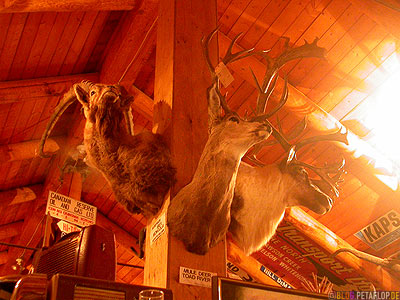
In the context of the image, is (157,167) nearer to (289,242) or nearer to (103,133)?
(103,133)

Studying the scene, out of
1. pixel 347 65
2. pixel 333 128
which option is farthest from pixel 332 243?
pixel 347 65

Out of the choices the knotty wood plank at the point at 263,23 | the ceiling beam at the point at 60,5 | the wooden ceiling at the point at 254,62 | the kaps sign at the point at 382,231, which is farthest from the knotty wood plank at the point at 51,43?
the kaps sign at the point at 382,231

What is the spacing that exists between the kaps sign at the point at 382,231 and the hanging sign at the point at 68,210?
8.20 feet

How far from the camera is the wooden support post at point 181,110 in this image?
5.77ft

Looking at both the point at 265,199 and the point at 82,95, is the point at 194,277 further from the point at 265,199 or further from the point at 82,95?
the point at 82,95

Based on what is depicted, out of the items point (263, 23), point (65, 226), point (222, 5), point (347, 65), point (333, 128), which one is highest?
point (222, 5)

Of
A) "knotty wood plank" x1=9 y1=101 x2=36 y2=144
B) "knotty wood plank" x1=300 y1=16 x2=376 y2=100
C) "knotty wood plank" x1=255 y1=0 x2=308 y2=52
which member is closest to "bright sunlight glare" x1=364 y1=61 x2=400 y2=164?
"knotty wood plank" x1=300 y1=16 x2=376 y2=100

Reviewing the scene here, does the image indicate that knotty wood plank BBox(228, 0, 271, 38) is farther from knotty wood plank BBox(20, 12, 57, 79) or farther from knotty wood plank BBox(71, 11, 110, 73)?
knotty wood plank BBox(20, 12, 57, 79)

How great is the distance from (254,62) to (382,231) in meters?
1.93

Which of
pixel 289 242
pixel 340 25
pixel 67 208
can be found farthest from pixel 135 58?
pixel 289 242

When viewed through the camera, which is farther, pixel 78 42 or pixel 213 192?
pixel 78 42

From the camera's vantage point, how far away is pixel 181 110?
2.13 meters

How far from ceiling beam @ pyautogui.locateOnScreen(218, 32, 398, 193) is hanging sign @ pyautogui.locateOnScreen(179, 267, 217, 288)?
2059 mm

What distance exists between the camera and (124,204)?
1966 millimetres
